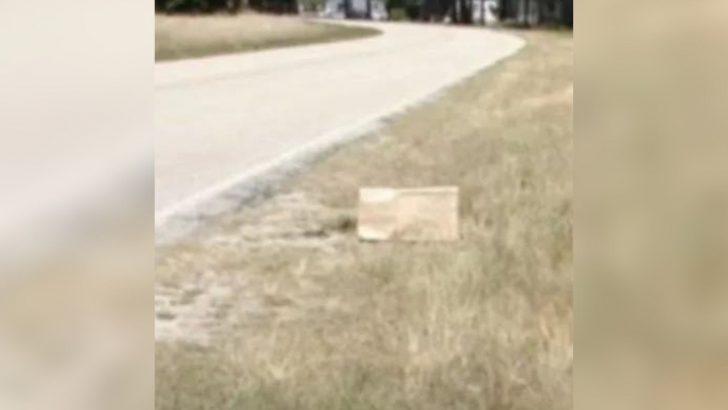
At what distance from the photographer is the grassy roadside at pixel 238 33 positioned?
1.44 metres

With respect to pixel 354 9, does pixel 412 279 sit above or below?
below

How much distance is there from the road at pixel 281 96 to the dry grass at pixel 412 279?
4 cm

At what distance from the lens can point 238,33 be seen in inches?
57.8

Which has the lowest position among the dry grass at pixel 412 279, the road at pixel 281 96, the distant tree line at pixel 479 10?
the dry grass at pixel 412 279

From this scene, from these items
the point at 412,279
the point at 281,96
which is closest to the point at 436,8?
the point at 281,96

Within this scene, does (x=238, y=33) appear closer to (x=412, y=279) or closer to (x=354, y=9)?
(x=354, y=9)

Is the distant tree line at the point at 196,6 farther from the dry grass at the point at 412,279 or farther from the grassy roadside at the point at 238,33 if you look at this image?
the dry grass at the point at 412,279

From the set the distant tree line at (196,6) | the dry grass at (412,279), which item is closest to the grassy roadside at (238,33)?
the distant tree line at (196,6)

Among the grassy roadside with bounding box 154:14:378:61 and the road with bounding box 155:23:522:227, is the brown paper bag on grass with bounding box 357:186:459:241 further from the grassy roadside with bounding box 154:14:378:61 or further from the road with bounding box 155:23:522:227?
the grassy roadside with bounding box 154:14:378:61

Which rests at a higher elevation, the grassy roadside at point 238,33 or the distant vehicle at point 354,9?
the distant vehicle at point 354,9

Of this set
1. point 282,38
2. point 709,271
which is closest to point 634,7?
point 709,271

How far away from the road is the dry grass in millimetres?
38

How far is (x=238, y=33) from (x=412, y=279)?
422 mm

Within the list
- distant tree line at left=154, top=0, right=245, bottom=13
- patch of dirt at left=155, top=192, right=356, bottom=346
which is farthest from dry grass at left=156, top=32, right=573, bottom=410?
distant tree line at left=154, top=0, right=245, bottom=13
